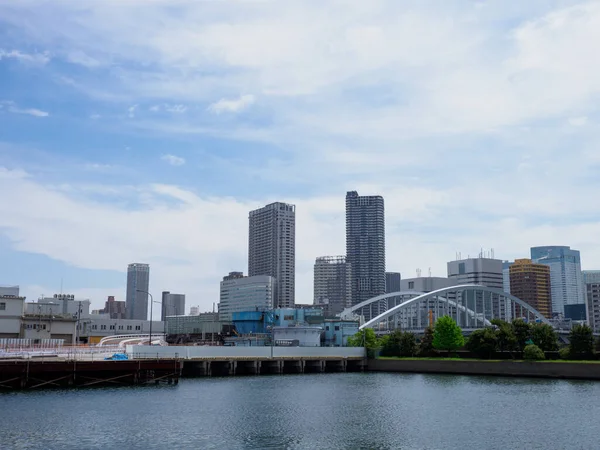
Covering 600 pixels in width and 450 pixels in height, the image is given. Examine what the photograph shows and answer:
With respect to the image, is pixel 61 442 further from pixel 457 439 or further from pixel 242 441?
pixel 457 439

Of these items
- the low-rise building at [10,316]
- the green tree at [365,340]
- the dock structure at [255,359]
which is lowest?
the dock structure at [255,359]

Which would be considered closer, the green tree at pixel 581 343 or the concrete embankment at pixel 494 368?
the concrete embankment at pixel 494 368

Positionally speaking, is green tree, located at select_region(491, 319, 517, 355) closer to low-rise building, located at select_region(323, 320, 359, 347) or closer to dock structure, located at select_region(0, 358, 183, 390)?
low-rise building, located at select_region(323, 320, 359, 347)

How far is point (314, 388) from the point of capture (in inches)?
3088

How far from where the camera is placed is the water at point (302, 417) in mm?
42062

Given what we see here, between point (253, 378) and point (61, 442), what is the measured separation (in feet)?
179

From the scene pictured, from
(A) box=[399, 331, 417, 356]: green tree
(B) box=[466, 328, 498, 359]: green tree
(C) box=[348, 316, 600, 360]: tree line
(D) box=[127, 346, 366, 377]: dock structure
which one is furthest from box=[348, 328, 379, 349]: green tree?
(B) box=[466, 328, 498, 359]: green tree

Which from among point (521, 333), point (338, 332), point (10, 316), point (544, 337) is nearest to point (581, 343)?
point (544, 337)

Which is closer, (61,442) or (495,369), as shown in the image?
(61,442)

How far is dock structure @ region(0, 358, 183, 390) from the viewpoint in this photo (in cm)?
6862

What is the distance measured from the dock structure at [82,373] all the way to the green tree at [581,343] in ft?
193

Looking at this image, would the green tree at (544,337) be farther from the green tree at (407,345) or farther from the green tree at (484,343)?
the green tree at (407,345)

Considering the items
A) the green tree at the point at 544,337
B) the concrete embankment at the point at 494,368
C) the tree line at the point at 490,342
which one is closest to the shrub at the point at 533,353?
the tree line at the point at 490,342

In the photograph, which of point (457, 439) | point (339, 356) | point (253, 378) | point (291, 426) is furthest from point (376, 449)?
point (339, 356)
